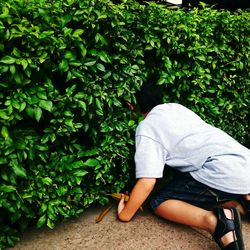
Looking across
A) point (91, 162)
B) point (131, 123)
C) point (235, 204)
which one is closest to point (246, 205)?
point (235, 204)

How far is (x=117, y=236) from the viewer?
2.41 metres

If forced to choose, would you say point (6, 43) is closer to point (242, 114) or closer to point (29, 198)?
point (29, 198)

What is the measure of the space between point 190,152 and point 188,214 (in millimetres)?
440

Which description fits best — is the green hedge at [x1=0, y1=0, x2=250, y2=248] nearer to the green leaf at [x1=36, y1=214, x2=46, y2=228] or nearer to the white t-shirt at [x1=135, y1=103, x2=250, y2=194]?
the green leaf at [x1=36, y1=214, x2=46, y2=228]

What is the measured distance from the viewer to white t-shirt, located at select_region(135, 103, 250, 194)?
92.7 inches

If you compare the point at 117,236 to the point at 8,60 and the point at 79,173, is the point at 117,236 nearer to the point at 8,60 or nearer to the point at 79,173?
the point at 79,173

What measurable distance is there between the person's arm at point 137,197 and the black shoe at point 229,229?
0.50 metres

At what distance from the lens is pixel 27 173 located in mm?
2168

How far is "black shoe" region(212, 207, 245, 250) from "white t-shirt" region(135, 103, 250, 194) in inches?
8.2

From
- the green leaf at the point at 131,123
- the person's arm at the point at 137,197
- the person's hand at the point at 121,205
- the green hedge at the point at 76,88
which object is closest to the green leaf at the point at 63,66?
the green hedge at the point at 76,88

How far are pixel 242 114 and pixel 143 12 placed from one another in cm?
166

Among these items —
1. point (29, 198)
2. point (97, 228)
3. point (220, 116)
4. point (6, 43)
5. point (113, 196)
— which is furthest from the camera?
point (220, 116)

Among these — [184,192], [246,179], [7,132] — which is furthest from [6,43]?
[246,179]

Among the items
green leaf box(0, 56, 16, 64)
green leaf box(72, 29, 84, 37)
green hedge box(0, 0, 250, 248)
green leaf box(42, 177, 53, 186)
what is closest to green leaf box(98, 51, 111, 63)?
green hedge box(0, 0, 250, 248)
